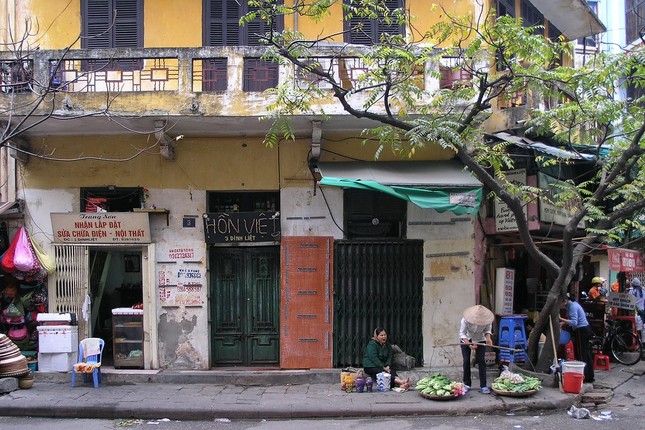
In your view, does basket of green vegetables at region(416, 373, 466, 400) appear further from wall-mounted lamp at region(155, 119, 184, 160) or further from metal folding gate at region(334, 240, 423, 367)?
wall-mounted lamp at region(155, 119, 184, 160)

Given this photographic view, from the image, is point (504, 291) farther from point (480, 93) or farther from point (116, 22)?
point (116, 22)

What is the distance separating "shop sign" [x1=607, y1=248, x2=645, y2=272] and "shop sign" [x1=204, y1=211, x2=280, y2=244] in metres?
5.92

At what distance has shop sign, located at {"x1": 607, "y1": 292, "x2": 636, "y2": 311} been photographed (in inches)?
475

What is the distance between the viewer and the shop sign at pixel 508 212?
9.98 meters

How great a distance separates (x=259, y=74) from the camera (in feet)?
31.9

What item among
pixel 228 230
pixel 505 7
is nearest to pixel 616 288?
pixel 505 7

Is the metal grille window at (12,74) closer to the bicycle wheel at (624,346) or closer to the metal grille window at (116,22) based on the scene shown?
the metal grille window at (116,22)

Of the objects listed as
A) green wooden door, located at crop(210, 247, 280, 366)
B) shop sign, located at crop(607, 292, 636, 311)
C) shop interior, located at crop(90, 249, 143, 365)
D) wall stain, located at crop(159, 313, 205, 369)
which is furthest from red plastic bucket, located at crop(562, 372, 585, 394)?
shop interior, located at crop(90, 249, 143, 365)

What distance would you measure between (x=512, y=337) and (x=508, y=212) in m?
2.06

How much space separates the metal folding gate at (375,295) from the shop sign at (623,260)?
3483 millimetres

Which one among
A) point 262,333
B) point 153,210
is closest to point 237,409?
point 262,333

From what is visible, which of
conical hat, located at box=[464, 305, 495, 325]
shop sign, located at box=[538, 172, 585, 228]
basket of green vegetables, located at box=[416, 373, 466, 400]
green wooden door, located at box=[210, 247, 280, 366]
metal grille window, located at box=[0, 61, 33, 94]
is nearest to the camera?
basket of green vegetables, located at box=[416, 373, 466, 400]

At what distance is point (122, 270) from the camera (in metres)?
12.4

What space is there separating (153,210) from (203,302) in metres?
1.77
